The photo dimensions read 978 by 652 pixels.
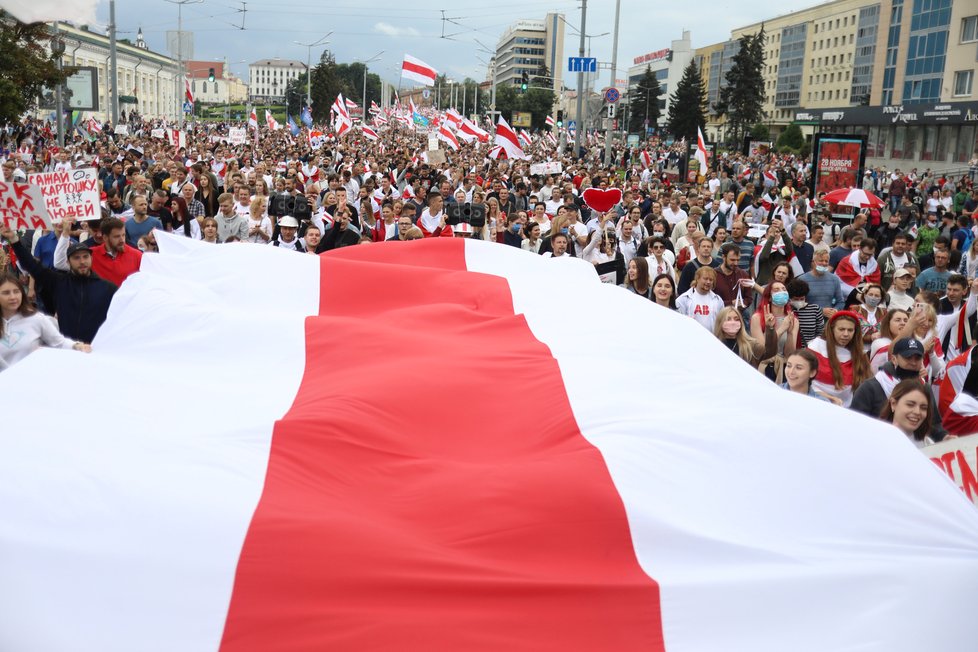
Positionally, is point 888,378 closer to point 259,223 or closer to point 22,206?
point 22,206

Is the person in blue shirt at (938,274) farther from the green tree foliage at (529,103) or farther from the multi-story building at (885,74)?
the green tree foliage at (529,103)

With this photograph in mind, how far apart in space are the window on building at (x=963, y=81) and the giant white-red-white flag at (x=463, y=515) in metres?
62.9

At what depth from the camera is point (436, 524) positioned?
374 centimetres

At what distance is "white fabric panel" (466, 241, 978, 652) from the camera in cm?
343

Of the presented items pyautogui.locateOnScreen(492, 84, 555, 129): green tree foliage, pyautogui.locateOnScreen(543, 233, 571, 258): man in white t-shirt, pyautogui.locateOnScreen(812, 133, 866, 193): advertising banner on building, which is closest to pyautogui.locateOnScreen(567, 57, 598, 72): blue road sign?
pyautogui.locateOnScreen(812, 133, 866, 193): advertising banner on building

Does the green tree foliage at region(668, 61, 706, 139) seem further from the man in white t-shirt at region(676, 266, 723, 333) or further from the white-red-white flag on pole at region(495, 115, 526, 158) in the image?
the man in white t-shirt at region(676, 266, 723, 333)

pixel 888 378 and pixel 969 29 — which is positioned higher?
pixel 969 29

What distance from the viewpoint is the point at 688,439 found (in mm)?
4195

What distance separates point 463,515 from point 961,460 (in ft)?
8.21

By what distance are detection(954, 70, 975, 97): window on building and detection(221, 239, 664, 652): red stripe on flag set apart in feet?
207

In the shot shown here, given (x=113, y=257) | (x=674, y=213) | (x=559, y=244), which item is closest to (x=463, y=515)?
(x=113, y=257)

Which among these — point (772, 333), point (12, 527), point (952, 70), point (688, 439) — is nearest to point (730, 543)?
point (688, 439)

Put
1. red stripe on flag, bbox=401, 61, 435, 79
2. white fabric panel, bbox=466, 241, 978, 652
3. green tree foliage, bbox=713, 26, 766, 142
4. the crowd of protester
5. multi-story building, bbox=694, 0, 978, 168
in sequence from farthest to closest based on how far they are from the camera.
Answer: green tree foliage, bbox=713, 26, 766, 142 < multi-story building, bbox=694, 0, 978, 168 < red stripe on flag, bbox=401, 61, 435, 79 < the crowd of protester < white fabric panel, bbox=466, 241, 978, 652

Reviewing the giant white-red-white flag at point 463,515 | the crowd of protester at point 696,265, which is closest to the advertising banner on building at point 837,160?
the crowd of protester at point 696,265
